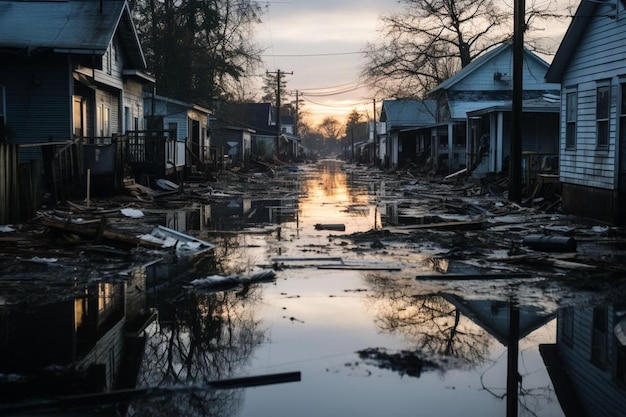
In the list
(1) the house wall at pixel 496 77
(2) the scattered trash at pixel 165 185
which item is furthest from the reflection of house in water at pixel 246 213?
(1) the house wall at pixel 496 77

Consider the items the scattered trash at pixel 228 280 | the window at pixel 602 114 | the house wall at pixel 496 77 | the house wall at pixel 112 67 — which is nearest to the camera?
the scattered trash at pixel 228 280

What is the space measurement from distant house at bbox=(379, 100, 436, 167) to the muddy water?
51.5 m

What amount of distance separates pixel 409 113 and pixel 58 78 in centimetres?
4866

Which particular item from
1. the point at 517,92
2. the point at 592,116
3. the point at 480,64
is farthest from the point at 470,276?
the point at 480,64

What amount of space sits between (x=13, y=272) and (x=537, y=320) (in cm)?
714

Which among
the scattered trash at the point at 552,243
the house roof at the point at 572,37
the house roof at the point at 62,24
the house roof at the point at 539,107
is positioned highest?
the house roof at the point at 62,24

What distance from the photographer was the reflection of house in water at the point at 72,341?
18.1 feet

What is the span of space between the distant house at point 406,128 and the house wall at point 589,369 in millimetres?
52409

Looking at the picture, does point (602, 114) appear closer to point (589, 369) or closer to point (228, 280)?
point (228, 280)

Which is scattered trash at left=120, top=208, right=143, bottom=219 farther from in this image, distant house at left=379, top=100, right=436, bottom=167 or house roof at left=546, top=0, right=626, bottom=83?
distant house at left=379, top=100, right=436, bottom=167

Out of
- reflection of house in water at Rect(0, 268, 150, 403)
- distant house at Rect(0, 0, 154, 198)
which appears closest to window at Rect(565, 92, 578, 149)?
distant house at Rect(0, 0, 154, 198)

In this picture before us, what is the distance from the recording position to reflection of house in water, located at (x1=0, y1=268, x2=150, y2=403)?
5.53 metres

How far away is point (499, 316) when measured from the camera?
777 centimetres

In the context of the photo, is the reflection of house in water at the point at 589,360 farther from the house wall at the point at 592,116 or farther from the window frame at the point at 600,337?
the house wall at the point at 592,116
